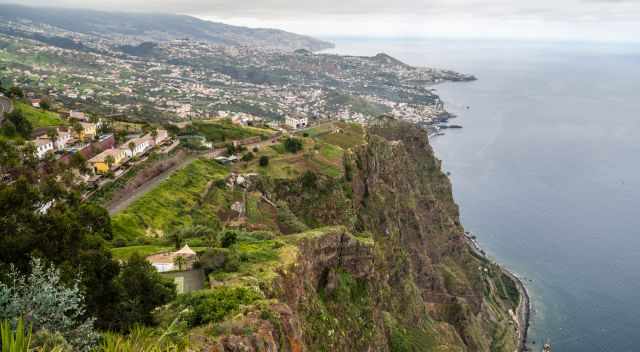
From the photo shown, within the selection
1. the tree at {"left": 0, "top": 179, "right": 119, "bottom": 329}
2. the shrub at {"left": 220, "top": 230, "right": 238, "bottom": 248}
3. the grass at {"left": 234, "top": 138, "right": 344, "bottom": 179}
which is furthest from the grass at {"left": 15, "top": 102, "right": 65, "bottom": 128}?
the tree at {"left": 0, "top": 179, "right": 119, "bottom": 329}

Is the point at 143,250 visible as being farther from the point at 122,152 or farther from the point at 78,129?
the point at 78,129

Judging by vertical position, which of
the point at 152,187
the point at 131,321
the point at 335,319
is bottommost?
the point at 335,319

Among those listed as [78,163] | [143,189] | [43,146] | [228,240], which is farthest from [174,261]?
[43,146]

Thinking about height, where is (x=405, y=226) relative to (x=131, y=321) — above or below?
below

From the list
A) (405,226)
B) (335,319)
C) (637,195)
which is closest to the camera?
(335,319)

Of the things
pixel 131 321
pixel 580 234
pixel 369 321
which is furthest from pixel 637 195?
pixel 131 321

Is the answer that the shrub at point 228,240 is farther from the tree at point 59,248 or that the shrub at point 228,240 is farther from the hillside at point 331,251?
the tree at point 59,248

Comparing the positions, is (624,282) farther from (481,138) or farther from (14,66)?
(14,66)

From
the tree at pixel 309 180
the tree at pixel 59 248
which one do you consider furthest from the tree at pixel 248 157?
the tree at pixel 59 248
